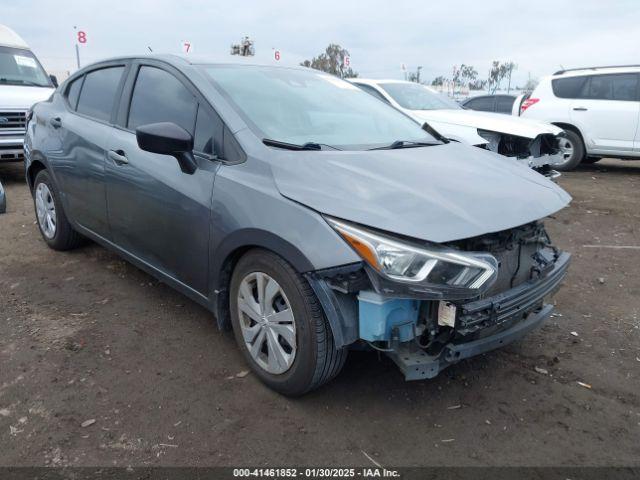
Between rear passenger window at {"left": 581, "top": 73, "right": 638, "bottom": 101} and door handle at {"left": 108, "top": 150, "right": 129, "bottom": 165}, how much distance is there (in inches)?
350

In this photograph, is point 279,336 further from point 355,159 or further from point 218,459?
point 355,159

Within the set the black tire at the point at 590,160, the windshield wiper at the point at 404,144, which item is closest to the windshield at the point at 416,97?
the black tire at the point at 590,160

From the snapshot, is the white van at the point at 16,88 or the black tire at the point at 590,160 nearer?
the white van at the point at 16,88

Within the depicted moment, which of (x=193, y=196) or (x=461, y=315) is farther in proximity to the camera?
(x=193, y=196)

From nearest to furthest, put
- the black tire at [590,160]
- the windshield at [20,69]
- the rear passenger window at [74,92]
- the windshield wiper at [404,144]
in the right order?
the windshield wiper at [404,144] < the rear passenger window at [74,92] < the windshield at [20,69] < the black tire at [590,160]

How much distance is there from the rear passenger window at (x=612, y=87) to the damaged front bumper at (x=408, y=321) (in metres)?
8.54

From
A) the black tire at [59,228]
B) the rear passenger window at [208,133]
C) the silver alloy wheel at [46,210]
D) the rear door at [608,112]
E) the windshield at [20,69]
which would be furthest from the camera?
the rear door at [608,112]

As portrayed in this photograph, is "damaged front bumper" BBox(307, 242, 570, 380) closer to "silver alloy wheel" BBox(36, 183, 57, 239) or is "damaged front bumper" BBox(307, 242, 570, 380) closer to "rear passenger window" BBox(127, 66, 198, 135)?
"rear passenger window" BBox(127, 66, 198, 135)

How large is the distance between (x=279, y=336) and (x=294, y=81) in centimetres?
174

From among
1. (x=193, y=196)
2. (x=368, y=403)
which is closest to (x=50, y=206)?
(x=193, y=196)

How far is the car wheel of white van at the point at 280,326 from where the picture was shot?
2.35m

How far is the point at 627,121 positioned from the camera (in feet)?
29.6

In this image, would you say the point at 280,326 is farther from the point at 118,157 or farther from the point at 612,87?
the point at 612,87

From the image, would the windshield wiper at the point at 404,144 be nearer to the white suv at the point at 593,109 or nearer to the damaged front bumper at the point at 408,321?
the damaged front bumper at the point at 408,321
